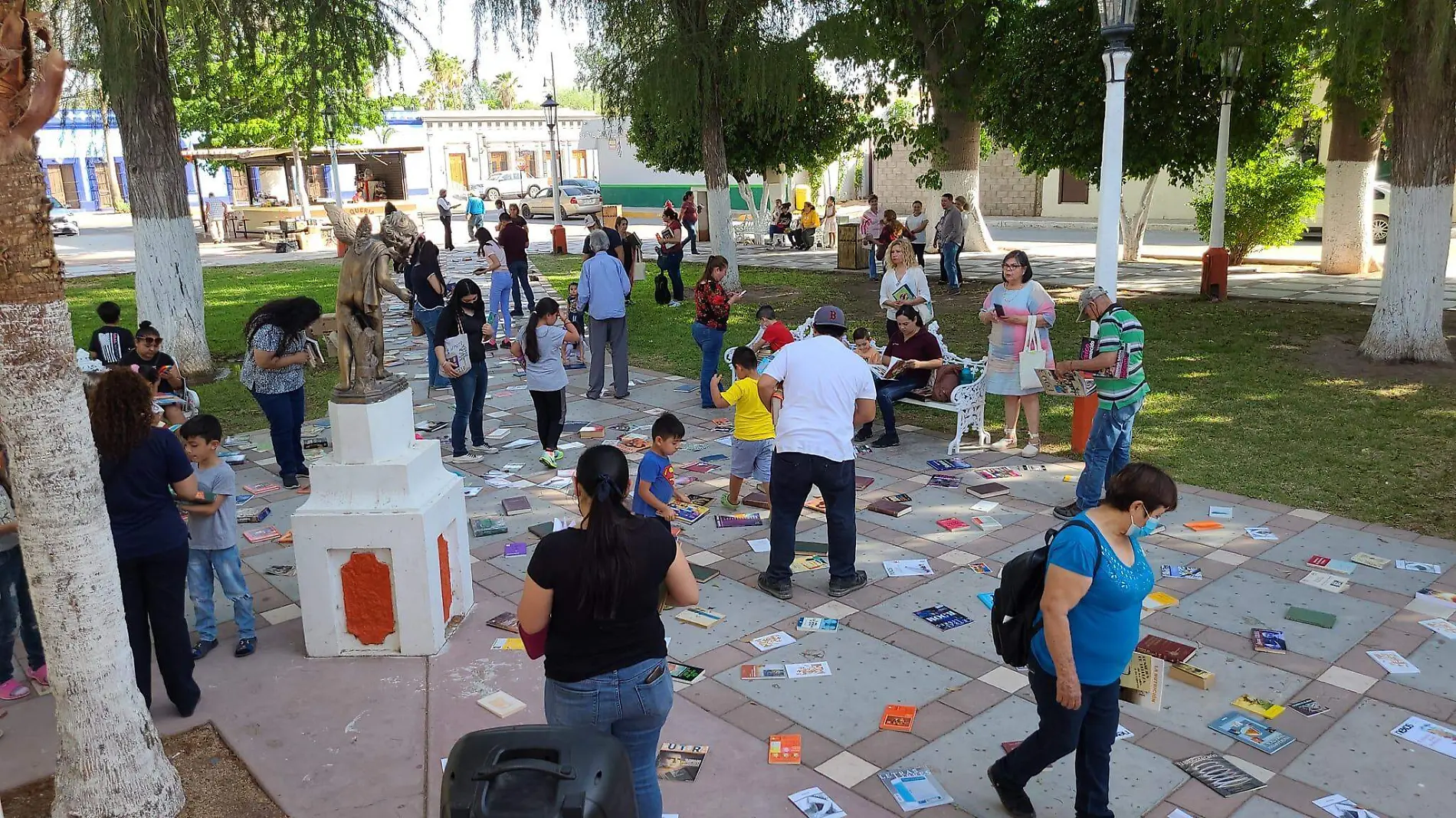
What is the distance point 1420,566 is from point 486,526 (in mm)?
6430

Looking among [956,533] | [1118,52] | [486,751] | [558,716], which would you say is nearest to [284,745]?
[558,716]

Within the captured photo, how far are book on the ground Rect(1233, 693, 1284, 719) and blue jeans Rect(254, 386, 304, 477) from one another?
7.14 metres

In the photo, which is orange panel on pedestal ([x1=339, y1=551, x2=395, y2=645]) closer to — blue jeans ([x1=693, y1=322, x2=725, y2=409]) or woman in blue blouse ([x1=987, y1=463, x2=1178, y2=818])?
woman in blue blouse ([x1=987, y1=463, x2=1178, y2=818])

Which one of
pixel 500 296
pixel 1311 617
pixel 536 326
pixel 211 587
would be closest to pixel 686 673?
pixel 211 587

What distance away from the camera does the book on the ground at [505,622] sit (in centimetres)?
622

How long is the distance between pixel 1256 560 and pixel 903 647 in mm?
2769

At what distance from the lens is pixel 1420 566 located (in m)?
6.75

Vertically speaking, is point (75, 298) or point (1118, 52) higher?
point (1118, 52)

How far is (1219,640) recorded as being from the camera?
5855mm

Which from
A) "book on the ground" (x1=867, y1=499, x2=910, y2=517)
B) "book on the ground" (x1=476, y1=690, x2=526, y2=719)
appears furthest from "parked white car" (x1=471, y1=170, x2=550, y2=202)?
"book on the ground" (x1=476, y1=690, x2=526, y2=719)

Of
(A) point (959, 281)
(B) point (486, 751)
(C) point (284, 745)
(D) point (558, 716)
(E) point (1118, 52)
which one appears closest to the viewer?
(B) point (486, 751)

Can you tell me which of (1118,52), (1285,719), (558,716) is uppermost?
(1118,52)

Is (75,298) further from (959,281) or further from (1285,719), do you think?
(1285,719)

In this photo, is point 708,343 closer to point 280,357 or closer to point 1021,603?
point 280,357
